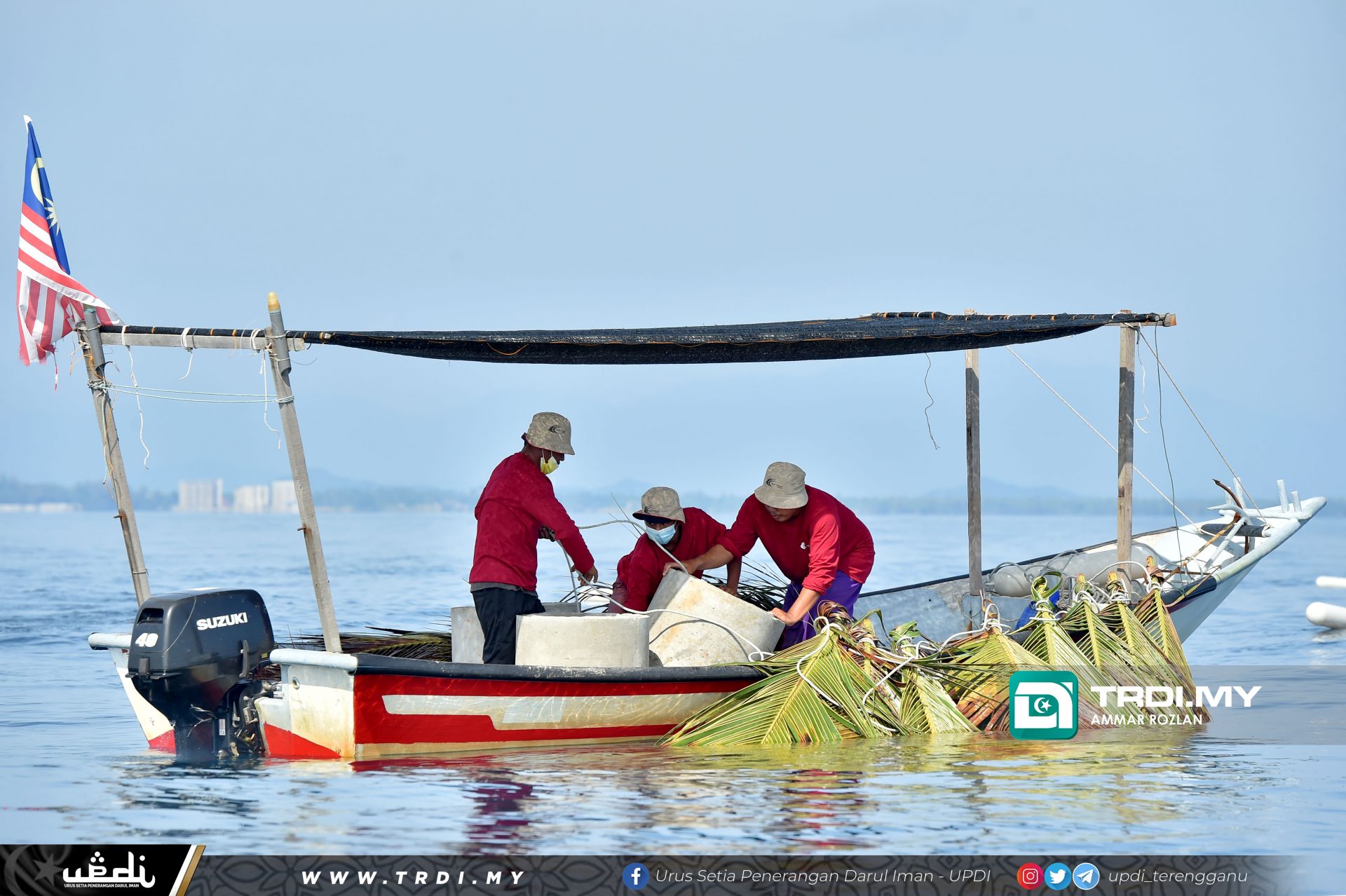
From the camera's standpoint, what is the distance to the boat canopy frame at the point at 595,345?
29.1 ft

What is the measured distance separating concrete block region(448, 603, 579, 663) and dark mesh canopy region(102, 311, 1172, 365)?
174 centimetres

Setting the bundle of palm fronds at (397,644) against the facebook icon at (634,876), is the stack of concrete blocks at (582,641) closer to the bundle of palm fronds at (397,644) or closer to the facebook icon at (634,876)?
the bundle of palm fronds at (397,644)

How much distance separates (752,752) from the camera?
9.48m

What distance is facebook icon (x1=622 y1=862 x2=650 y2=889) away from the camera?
5957mm

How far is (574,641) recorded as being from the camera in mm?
9391

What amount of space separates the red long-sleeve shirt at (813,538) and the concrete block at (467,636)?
1867 mm

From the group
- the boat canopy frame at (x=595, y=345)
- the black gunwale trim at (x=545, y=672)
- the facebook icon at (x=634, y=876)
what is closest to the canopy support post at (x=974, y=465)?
the boat canopy frame at (x=595, y=345)

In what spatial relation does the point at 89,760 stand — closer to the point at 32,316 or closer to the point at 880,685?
the point at 32,316

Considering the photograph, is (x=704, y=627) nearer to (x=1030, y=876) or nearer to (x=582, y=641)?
(x=582, y=641)

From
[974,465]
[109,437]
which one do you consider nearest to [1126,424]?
[974,465]

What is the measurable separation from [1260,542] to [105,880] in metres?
11.9

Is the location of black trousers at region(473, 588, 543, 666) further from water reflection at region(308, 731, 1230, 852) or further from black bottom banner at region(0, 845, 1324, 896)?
black bottom banner at region(0, 845, 1324, 896)

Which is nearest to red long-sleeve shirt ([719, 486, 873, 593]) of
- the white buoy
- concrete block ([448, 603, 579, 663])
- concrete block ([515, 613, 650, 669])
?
concrete block ([515, 613, 650, 669])

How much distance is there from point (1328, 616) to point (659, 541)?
1611 centimetres
